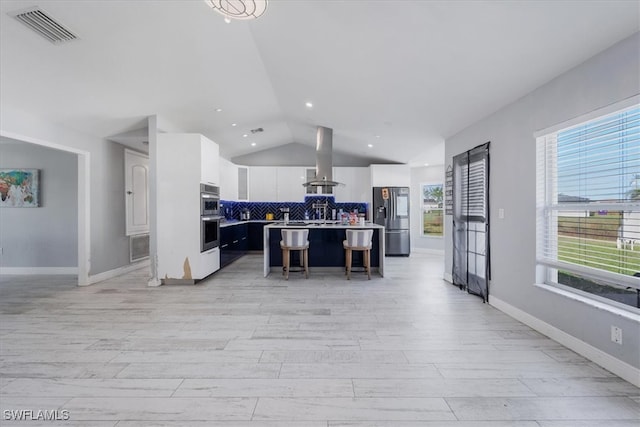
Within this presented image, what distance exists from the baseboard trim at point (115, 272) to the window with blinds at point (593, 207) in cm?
603

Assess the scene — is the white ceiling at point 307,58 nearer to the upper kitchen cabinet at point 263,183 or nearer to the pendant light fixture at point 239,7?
the pendant light fixture at point 239,7

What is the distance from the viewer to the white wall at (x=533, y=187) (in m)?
2.01

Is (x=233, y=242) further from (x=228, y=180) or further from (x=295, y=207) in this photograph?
(x=295, y=207)

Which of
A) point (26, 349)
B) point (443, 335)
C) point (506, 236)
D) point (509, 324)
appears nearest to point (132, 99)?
point (26, 349)

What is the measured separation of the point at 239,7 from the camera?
2014mm

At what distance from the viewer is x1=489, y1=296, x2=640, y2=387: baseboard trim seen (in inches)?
→ 77.4

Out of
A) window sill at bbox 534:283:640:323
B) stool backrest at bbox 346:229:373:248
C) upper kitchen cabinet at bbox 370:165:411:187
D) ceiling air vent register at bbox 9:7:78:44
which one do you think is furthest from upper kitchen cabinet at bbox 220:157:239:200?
window sill at bbox 534:283:640:323

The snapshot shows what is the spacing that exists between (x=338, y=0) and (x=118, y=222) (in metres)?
5.06

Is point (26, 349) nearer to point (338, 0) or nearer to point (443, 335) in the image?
point (443, 335)

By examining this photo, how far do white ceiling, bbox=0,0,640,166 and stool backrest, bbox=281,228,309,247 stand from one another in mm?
2121

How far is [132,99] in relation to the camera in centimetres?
391

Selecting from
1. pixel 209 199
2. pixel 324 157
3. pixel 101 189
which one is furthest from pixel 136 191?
pixel 324 157

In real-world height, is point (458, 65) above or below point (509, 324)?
above

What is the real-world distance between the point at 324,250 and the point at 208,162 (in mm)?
2573
